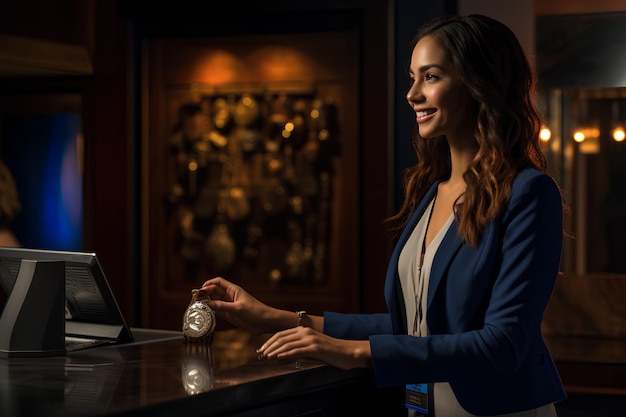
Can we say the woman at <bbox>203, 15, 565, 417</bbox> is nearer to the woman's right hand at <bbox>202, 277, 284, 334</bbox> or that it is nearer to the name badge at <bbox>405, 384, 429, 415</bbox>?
the name badge at <bbox>405, 384, 429, 415</bbox>

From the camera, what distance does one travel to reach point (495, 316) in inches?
78.4

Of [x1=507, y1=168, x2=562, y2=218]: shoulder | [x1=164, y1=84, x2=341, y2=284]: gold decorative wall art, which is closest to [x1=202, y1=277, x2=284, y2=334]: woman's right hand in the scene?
[x1=507, y1=168, x2=562, y2=218]: shoulder

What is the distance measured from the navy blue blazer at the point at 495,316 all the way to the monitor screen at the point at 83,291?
3.46 ft

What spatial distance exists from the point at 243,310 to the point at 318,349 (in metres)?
0.56

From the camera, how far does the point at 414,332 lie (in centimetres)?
222

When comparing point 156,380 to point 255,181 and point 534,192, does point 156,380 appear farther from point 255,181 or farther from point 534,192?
point 255,181

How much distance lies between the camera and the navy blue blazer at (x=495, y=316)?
1985 mm

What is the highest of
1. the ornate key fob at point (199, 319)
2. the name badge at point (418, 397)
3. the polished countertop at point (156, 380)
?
the ornate key fob at point (199, 319)

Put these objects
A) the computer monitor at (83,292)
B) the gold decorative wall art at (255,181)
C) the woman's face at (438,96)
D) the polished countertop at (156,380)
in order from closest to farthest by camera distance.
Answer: the polished countertop at (156,380) < the woman's face at (438,96) < the computer monitor at (83,292) < the gold decorative wall art at (255,181)

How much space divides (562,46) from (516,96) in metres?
2.21

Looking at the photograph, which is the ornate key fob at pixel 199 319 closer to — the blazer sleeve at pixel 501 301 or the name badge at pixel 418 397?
the name badge at pixel 418 397

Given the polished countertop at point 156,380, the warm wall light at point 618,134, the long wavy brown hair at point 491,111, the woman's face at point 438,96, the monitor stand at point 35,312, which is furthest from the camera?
the warm wall light at point 618,134

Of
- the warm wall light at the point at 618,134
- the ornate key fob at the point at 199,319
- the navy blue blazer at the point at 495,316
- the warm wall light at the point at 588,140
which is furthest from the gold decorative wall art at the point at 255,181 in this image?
the navy blue blazer at the point at 495,316

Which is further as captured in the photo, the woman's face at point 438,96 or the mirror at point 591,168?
the mirror at point 591,168
